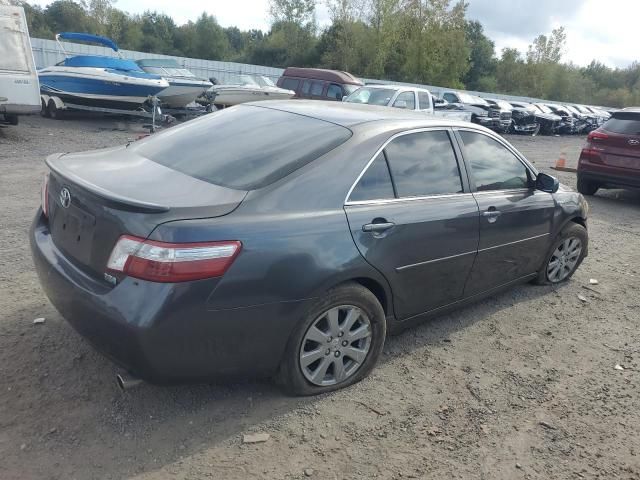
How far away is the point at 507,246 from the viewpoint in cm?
417

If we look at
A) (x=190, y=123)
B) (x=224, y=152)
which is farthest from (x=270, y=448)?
(x=190, y=123)

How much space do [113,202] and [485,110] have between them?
2095 cm

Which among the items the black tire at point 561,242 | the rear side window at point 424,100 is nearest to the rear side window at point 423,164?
the black tire at point 561,242

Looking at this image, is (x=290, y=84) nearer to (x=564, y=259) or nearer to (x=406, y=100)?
(x=406, y=100)

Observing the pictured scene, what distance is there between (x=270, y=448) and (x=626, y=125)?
889 centimetres

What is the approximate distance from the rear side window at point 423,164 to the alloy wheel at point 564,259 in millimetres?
1796

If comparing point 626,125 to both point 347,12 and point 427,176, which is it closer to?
point 427,176

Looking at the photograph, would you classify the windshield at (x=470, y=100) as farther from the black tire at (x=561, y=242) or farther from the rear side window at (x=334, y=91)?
the black tire at (x=561, y=242)

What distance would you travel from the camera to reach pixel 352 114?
3.64 meters

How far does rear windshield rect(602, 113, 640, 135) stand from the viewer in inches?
352

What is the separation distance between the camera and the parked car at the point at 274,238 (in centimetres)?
249

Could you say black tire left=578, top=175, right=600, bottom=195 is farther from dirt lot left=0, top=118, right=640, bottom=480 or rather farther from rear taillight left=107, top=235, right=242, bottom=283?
rear taillight left=107, top=235, right=242, bottom=283

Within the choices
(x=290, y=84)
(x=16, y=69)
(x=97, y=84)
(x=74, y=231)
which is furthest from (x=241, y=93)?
(x=74, y=231)

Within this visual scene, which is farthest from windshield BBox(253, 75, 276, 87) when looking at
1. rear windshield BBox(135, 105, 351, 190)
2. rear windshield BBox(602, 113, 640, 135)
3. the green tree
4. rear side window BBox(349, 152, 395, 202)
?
the green tree
